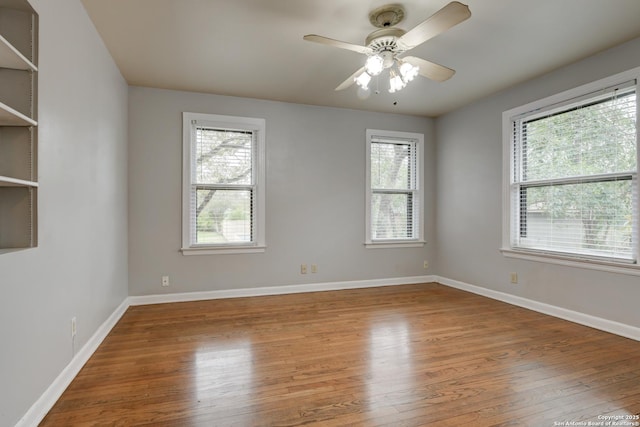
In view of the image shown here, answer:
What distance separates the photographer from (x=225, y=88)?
400cm

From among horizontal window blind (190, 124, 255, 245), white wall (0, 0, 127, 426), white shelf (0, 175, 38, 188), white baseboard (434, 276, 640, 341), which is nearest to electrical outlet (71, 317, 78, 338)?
white wall (0, 0, 127, 426)

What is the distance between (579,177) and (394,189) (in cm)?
226

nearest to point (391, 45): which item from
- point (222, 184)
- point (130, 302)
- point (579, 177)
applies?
point (579, 177)

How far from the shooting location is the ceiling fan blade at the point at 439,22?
186 centimetres

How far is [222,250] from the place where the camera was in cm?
423

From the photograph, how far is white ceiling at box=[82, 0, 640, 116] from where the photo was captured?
2432mm

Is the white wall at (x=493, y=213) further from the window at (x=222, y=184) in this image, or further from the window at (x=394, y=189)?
the window at (x=222, y=184)

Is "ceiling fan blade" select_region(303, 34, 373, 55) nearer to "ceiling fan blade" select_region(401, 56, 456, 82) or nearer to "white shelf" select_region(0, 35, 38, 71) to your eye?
"ceiling fan blade" select_region(401, 56, 456, 82)

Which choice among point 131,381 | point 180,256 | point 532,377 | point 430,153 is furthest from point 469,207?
point 131,381

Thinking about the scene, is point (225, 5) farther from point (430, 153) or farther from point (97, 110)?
point (430, 153)

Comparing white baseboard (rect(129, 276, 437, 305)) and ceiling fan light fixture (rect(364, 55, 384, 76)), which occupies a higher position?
ceiling fan light fixture (rect(364, 55, 384, 76))

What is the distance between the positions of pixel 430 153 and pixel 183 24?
12.7 feet

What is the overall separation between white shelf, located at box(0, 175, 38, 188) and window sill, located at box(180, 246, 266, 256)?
8.18 ft

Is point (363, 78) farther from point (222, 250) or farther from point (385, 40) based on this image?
point (222, 250)
